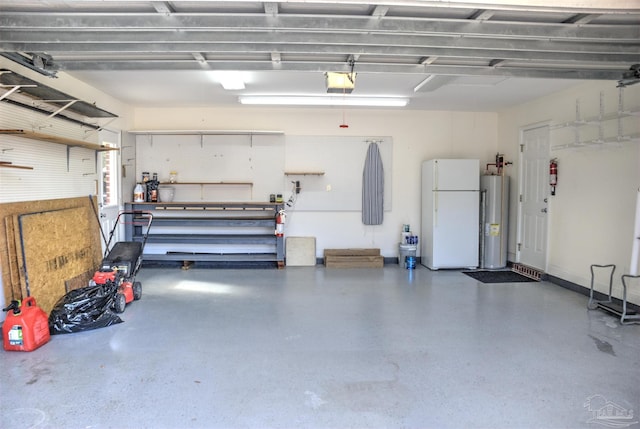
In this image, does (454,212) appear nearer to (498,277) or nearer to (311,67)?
(498,277)

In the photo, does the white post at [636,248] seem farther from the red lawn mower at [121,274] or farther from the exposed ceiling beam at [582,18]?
the red lawn mower at [121,274]

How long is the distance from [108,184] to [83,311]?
9.47ft

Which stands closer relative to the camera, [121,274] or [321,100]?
[121,274]

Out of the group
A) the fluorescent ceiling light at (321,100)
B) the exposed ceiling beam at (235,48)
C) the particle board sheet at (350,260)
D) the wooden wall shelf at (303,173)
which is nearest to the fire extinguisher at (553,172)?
the fluorescent ceiling light at (321,100)

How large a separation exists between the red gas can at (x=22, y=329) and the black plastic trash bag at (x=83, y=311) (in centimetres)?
24

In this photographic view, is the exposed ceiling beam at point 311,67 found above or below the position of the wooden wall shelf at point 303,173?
above

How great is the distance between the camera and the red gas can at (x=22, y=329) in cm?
307

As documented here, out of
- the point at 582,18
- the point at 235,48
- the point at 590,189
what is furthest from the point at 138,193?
the point at 590,189

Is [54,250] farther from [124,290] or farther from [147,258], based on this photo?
[147,258]

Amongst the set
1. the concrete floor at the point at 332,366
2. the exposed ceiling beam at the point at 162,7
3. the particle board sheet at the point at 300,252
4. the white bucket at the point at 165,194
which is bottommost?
the concrete floor at the point at 332,366

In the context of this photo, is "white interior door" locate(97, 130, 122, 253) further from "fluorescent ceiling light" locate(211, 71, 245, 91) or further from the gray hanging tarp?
the gray hanging tarp

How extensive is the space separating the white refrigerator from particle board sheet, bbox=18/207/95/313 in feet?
16.7

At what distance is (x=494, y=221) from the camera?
6.44 metres

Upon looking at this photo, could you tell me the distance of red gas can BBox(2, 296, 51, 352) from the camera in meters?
3.07
